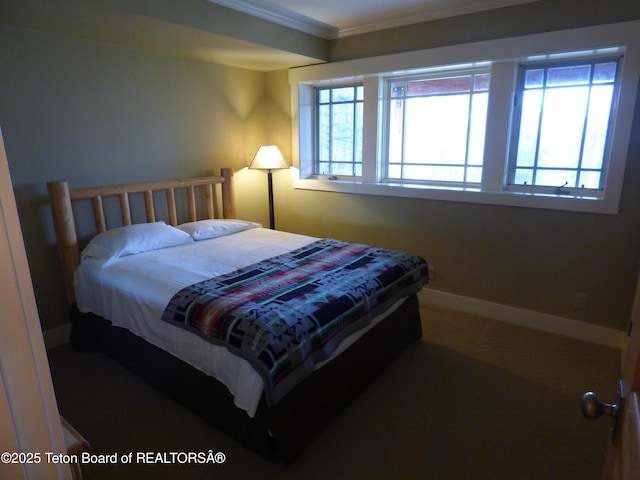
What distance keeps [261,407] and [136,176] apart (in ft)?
7.52

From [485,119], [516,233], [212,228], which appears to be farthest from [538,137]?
[212,228]

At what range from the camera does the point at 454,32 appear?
2.96m

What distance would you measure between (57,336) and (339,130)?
118 inches

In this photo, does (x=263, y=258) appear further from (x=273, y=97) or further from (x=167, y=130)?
(x=273, y=97)

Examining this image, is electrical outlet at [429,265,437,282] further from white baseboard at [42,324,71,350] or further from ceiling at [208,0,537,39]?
white baseboard at [42,324,71,350]

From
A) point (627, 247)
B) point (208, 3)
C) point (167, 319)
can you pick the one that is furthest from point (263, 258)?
point (627, 247)

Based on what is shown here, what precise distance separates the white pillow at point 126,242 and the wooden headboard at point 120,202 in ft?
0.43

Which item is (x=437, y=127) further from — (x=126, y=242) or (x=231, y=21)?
(x=126, y=242)

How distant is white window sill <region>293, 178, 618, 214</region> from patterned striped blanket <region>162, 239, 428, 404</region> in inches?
31.0

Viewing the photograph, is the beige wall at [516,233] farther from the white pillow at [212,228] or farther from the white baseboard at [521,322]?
the white pillow at [212,228]

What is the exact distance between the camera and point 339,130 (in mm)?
3934

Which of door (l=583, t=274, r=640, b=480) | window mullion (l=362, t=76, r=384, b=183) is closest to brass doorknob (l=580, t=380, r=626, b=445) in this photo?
door (l=583, t=274, r=640, b=480)

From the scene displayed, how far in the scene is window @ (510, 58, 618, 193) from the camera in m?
2.61

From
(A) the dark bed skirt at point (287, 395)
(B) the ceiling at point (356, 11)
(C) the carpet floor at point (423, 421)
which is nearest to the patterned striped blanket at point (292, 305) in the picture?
(A) the dark bed skirt at point (287, 395)
